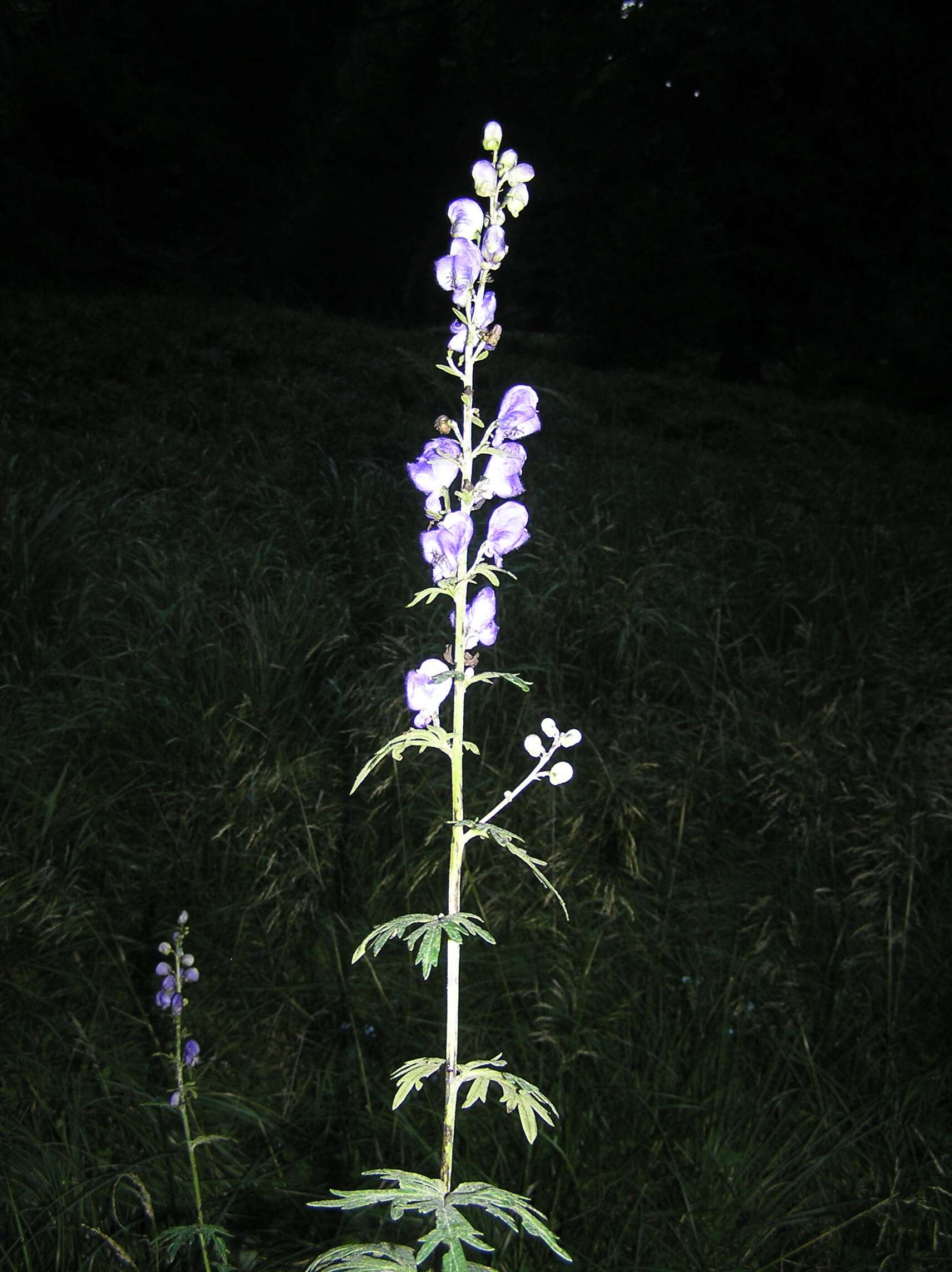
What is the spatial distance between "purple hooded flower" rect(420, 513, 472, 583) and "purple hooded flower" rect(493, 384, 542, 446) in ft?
0.36

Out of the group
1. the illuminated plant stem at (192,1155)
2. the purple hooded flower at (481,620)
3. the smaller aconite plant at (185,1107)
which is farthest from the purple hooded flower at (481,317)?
the illuminated plant stem at (192,1155)

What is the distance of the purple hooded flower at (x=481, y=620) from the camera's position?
1.04m

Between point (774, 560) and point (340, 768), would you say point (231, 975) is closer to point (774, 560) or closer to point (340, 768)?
point (340, 768)

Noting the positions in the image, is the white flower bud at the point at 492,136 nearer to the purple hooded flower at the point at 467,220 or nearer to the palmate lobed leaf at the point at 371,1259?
the purple hooded flower at the point at 467,220

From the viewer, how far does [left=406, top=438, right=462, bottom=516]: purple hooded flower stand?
103cm

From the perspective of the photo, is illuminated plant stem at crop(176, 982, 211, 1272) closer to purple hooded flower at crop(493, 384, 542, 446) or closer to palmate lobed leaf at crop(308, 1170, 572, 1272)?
palmate lobed leaf at crop(308, 1170, 572, 1272)

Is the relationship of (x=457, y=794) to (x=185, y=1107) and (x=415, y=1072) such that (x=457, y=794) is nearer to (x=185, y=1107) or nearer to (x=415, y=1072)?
(x=415, y=1072)

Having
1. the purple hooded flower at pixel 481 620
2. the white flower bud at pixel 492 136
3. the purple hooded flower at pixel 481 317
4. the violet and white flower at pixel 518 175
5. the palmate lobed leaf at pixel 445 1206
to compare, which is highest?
the white flower bud at pixel 492 136

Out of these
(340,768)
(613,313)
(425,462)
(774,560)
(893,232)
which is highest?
(893,232)

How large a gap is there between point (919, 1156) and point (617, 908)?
0.83 metres

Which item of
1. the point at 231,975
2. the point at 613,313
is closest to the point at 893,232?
the point at 613,313

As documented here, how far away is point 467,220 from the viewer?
1.06m

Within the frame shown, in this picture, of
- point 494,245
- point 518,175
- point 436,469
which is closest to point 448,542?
point 436,469

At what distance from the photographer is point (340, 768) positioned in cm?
297
